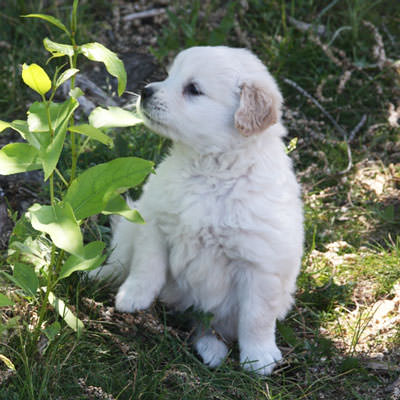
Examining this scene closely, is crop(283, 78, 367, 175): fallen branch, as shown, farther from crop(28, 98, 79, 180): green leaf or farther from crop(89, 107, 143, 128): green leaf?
crop(28, 98, 79, 180): green leaf

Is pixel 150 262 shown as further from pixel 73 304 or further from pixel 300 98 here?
pixel 300 98

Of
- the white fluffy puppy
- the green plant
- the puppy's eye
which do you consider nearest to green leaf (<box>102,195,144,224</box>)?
the green plant

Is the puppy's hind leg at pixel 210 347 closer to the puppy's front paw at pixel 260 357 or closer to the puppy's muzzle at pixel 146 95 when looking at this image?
the puppy's front paw at pixel 260 357

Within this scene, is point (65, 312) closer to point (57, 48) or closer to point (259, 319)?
point (259, 319)

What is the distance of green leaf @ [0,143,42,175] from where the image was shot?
6.54ft

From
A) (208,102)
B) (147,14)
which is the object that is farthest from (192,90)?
(147,14)

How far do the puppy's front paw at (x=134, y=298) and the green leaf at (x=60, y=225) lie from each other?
926mm

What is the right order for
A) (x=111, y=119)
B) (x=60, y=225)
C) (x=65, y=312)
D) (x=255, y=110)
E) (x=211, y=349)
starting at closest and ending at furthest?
1. (x=60, y=225)
2. (x=111, y=119)
3. (x=65, y=312)
4. (x=255, y=110)
5. (x=211, y=349)

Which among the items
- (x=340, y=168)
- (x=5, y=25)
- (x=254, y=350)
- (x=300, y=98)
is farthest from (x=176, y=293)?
(x=5, y=25)

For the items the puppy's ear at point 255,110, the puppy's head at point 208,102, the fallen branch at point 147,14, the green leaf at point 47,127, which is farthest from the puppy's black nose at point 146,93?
the fallen branch at point 147,14

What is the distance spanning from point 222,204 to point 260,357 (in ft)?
2.39

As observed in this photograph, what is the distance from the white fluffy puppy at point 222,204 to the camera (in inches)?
104

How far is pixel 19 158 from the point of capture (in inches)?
79.7

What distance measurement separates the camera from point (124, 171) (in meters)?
2.05
